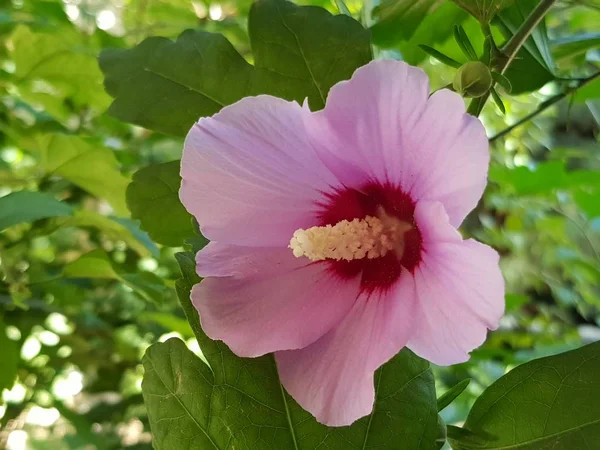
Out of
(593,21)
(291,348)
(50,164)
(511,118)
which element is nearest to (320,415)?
(291,348)

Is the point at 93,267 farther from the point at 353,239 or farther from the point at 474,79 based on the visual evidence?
the point at 474,79

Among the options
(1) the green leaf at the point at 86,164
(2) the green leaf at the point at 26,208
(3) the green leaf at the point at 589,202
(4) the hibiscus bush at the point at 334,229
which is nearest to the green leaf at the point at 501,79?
(4) the hibiscus bush at the point at 334,229

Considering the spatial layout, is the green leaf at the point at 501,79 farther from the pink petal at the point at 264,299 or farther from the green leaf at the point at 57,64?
the green leaf at the point at 57,64

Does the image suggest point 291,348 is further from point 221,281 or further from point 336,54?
point 336,54

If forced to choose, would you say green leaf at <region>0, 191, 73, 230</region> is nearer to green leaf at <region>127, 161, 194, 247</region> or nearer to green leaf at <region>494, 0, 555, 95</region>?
green leaf at <region>127, 161, 194, 247</region>

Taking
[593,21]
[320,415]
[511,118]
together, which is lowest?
[511,118]

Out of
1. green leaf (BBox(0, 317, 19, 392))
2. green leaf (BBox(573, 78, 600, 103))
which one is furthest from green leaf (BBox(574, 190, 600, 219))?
green leaf (BBox(0, 317, 19, 392))
